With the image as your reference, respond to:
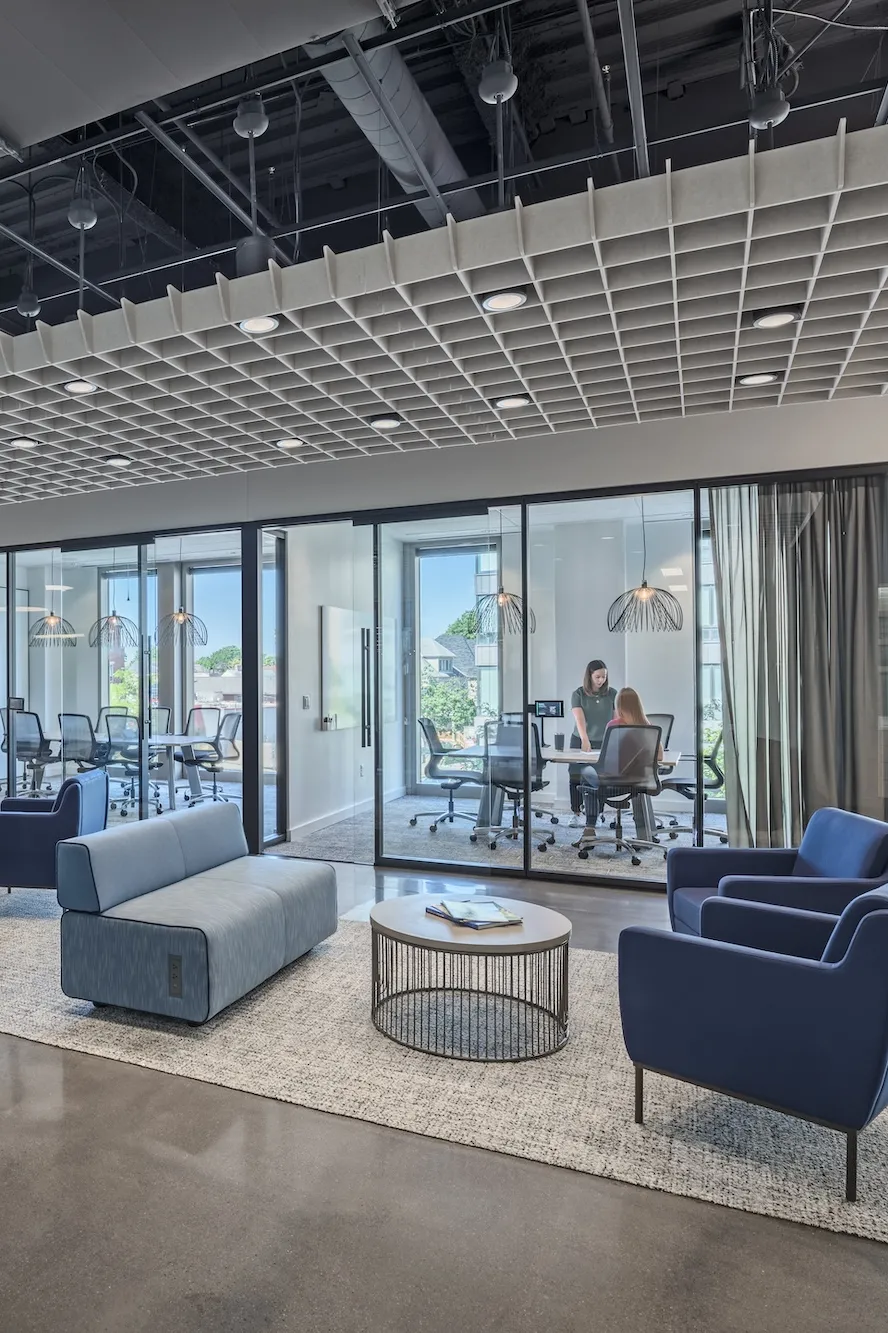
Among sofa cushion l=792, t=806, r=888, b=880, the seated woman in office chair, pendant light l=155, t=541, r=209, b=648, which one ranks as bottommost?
sofa cushion l=792, t=806, r=888, b=880

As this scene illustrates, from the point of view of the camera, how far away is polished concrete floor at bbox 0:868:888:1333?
1.76 m

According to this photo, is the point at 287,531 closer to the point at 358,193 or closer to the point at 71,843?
the point at 358,193

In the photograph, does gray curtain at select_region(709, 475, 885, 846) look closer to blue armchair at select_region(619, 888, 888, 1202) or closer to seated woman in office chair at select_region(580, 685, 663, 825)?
seated woman in office chair at select_region(580, 685, 663, 825)

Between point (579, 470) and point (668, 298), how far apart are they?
2.16 metres

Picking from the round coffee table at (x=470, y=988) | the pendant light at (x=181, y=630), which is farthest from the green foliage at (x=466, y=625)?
the pendant light at (x=181, y=630)

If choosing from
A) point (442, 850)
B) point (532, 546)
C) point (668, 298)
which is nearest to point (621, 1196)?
point (668, 298)

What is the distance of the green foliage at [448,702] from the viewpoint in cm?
560

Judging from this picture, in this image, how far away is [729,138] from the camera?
10.9 ft

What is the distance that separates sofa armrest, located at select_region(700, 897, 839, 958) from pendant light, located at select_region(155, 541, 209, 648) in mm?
5592

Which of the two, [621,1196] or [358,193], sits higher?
[358,193]

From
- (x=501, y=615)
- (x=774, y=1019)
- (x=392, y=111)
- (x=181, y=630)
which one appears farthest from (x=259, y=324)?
(x=181, y=630)

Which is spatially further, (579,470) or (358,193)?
(579,470)

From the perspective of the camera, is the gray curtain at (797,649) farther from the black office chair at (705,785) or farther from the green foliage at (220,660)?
the green foliage at (220,660)

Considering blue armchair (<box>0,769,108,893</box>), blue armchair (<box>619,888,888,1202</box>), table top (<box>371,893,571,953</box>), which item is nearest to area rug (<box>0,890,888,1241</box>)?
blue armchair (<box>619,888,888,1202</box>)
